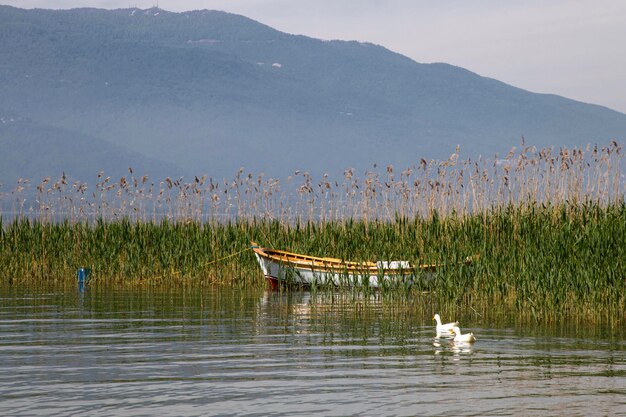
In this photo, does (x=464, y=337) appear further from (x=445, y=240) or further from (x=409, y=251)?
(x=445, y=240)

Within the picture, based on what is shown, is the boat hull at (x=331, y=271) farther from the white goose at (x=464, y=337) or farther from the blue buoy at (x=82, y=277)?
the white goose at (x=464, y=337)

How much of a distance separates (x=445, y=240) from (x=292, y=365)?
11.0m

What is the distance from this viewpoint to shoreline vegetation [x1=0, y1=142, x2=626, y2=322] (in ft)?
69.8

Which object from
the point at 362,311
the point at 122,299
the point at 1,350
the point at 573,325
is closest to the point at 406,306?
the point at 362,311

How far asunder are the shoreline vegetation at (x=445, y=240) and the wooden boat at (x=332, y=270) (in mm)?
420

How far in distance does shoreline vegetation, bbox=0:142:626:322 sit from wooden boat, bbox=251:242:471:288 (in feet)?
1.38

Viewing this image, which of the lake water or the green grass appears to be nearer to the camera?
the lake water

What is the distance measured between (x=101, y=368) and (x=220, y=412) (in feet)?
10.8

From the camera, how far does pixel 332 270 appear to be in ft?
85.0

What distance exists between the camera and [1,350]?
56.3 feet

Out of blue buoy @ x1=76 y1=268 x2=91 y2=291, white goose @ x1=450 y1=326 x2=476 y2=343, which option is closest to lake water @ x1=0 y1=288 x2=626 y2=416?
white goose @ x1=450 y1=326 x2=476 y2=343

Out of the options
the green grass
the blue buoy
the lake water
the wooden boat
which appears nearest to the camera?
the lake water

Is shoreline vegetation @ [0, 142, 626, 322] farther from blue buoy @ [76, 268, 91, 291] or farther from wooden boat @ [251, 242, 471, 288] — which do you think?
blue buoy @ [76, 268, 91, 291]

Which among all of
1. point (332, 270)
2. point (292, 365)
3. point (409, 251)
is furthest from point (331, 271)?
point (292, 365)
